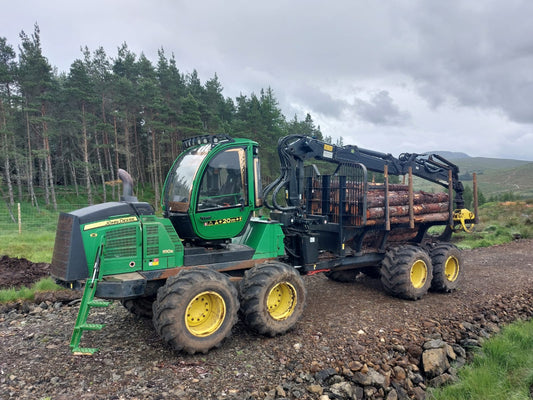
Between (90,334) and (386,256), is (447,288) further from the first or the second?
(90,334)

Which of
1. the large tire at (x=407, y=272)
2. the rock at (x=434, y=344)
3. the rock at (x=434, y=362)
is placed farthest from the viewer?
the large tire at (x=407, y=272)

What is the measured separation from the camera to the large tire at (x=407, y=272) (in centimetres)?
731

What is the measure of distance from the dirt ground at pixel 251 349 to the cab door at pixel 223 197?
165 cm

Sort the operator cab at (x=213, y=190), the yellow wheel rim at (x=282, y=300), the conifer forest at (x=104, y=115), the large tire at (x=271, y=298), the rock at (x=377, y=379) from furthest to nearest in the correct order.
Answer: the conifer forest at (x=104, y=115) → the yellow wheel rim at (x=282, y=300) → the operator cab at (x=213, y=190) → the large tire at (x=271, y=298) → the rock at (x=377, y=379)

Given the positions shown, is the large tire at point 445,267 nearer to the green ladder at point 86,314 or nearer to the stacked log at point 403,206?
the stacked log at point 403,206

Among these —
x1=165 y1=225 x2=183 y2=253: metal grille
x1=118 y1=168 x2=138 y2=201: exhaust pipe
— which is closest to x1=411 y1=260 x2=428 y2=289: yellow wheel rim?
x1=165 y1=225 x2=183 y2=253: metal grille

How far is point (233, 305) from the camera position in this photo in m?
5.18

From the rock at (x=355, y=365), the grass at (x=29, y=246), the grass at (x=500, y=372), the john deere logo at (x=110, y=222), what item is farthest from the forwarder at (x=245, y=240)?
the grass at (x=29, y=246)

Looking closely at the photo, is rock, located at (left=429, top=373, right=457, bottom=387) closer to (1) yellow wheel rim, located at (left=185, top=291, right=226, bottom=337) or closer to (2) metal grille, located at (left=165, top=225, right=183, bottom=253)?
(1) yellow wheel rim, located at (left=185, top=291, right=226, bottom=337)

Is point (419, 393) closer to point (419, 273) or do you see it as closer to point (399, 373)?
point (399, 373)

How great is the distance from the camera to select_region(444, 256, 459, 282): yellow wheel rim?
8391 millimetres

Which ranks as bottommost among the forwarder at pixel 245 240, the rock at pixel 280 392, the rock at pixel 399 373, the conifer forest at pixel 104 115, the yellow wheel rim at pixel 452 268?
the rock at pixel 399 373

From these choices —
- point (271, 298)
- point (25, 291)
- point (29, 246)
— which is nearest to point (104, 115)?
point (29, 246)

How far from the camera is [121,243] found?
5078 millimetres
